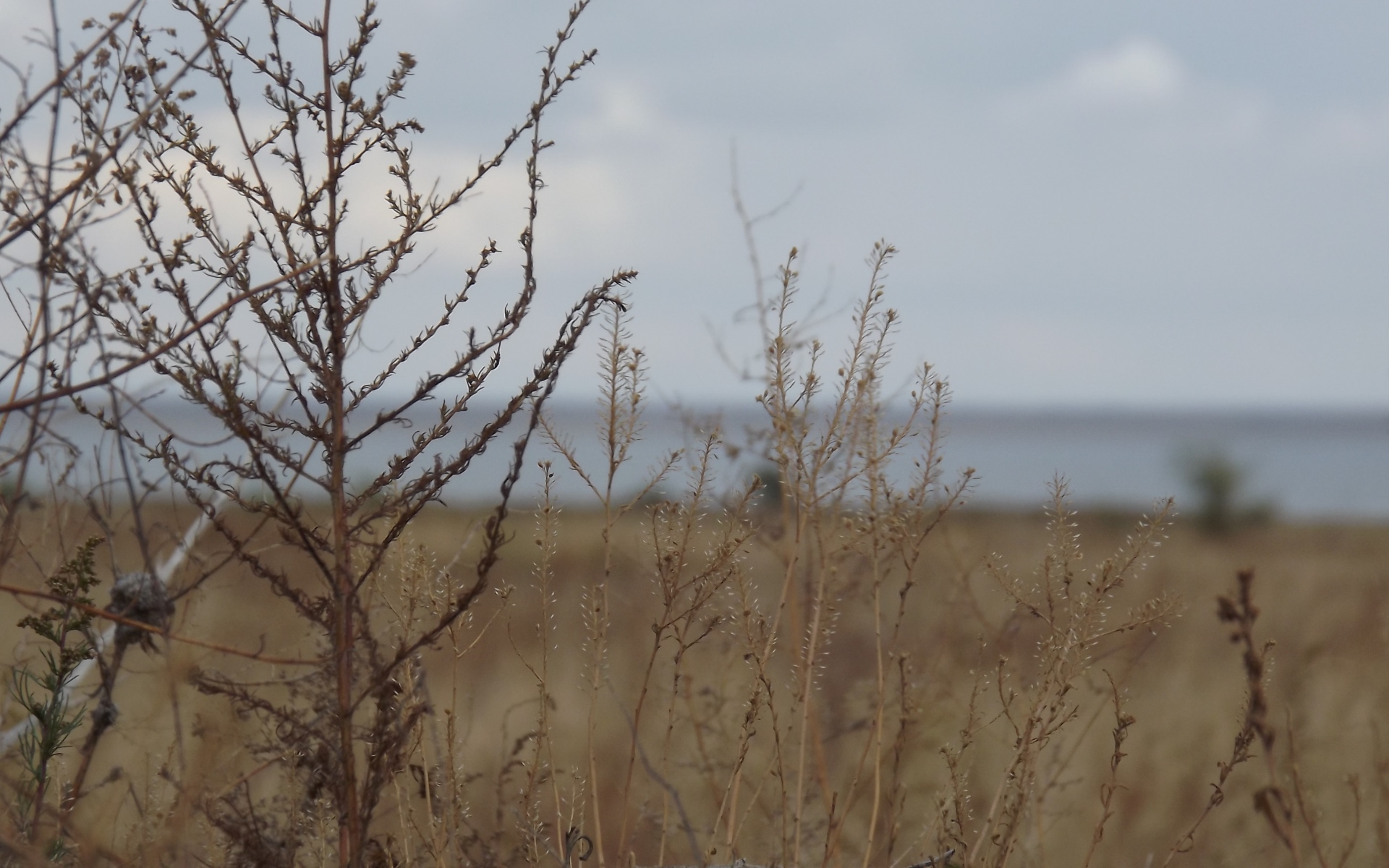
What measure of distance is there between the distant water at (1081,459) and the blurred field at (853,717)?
36 cm

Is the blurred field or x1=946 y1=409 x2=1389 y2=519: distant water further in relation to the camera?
x1=946 y1=409 x2=1389 y2=519: distant water

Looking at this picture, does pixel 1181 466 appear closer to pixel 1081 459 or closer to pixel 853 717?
pixel 853 717

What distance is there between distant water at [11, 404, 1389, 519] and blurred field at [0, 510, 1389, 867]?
36 centimetres

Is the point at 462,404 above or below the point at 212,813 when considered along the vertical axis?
above

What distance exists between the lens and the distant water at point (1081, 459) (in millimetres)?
2555

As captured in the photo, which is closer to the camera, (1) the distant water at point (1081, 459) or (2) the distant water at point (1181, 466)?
(1) the distant water at point (1081, 459)

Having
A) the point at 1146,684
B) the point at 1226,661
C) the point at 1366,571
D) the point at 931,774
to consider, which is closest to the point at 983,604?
the point at 1146,684

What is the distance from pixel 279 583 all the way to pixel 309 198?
24.6 inches

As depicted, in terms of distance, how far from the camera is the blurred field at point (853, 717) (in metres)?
2.16

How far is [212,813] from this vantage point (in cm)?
169

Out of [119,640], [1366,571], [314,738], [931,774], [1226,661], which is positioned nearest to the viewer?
[119,640]

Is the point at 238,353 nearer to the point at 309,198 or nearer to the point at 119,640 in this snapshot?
the point at 309,198

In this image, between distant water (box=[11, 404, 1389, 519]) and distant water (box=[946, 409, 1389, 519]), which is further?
distant water (box=[946, 409, 1389, 519])

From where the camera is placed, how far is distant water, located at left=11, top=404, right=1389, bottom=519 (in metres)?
2.55
